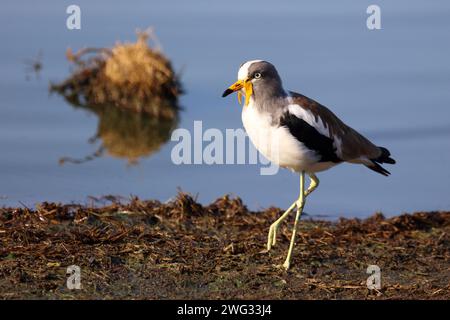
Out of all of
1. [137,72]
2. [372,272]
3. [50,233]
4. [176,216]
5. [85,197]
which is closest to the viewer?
[372,272]

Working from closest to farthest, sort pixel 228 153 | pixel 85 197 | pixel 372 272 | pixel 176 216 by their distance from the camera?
pixel 372 272 < pixel 176 216 < pixel 85 197 < pixel 228 153

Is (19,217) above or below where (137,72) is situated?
below

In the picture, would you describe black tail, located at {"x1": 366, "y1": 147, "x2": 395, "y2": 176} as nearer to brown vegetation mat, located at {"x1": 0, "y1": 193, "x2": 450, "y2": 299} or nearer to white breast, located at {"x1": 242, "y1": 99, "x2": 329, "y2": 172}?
brown vegetation mat, located at {"x1": 0, "y1": 193, "x2": 450, "y2": 299}

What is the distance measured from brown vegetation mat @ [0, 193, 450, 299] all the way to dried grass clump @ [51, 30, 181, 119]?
4512 mm

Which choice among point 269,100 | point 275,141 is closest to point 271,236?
point 275,141

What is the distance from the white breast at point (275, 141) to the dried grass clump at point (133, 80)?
215 inches

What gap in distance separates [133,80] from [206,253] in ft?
19.6

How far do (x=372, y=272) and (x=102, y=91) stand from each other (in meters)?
6.99

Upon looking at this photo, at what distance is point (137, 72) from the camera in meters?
13.4

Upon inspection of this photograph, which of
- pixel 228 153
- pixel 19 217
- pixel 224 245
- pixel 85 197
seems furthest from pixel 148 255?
pixel 228 153

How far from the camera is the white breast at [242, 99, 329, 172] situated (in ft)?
25.1

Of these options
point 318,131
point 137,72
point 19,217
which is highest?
point 137,72

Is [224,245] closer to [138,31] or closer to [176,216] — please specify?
[176,216]
